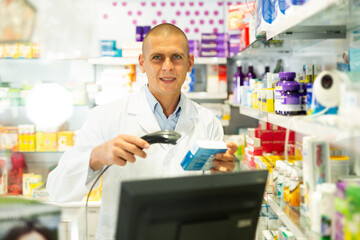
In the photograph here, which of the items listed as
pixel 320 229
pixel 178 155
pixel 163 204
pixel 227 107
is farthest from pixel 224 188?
pixel 227 107

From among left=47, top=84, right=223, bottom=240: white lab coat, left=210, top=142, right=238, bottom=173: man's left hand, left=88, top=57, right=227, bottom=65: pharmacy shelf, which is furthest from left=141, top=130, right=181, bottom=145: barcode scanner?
left=88, top=57, right=227, bottom=65: pharmacy shelf

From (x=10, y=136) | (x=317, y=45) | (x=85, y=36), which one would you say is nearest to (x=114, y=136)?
(x=317, y=45)

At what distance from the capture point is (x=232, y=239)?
104 cm

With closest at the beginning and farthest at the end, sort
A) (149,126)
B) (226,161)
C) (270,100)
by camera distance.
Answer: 1. (226,161)
2. (270,100)
3. (149,126)

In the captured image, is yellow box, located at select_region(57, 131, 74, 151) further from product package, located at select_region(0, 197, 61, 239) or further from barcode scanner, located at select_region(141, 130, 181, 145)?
product package, located at select_region(0, 197, 61, 239)

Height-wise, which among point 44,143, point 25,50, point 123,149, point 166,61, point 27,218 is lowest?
point 44,143

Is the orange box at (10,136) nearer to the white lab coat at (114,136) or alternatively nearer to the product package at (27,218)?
the white lab coat at (114,136)

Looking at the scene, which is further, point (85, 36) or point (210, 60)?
point (85, 36)

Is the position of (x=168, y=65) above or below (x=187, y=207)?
above

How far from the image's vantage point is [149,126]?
7.42 feet

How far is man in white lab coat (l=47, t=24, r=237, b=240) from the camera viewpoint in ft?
6.55

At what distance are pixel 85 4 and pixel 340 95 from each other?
3.84 meters

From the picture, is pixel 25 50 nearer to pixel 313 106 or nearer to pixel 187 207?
pixel 313 106

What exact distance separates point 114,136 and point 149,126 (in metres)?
0.23
